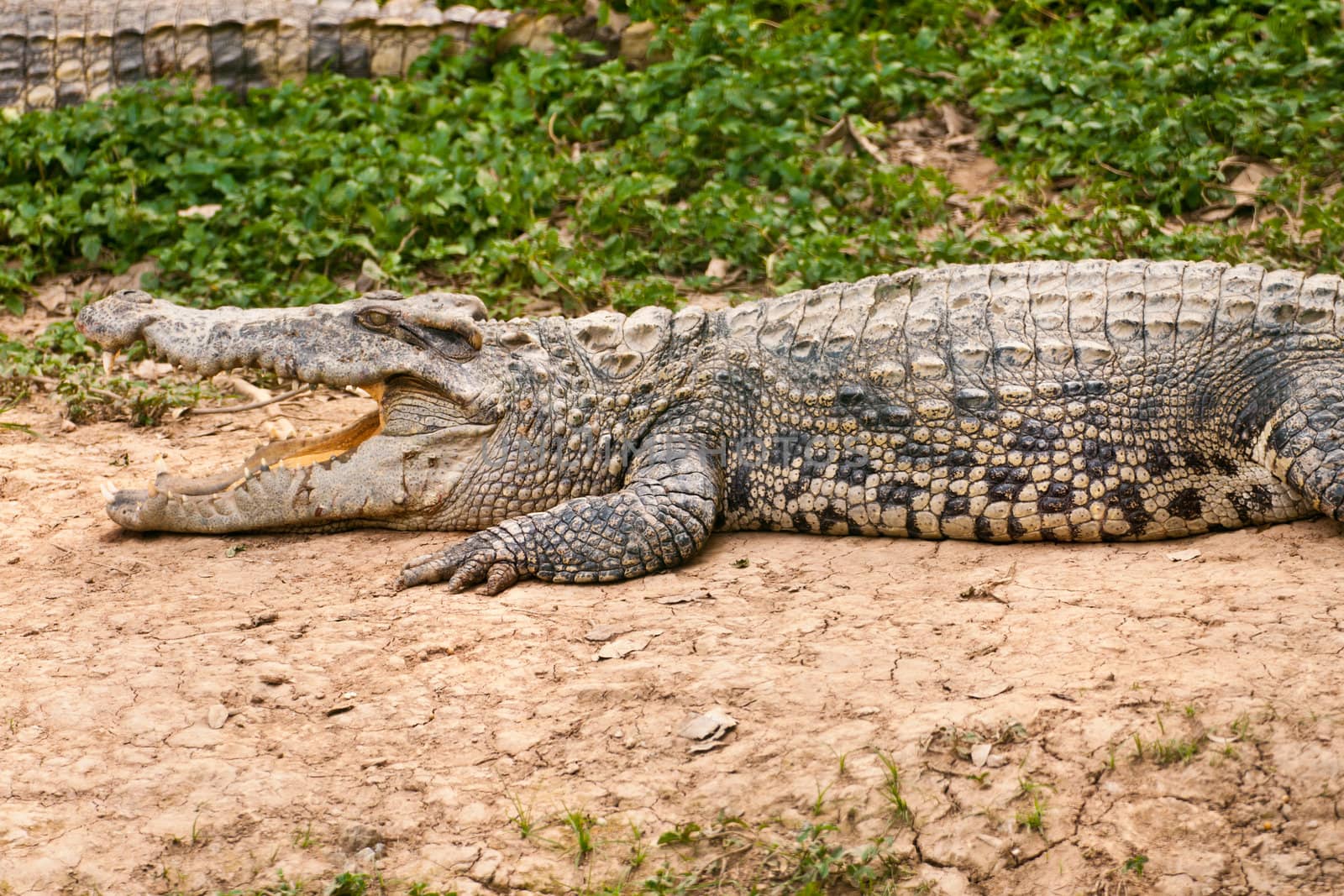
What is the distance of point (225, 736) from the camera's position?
11.8 feet

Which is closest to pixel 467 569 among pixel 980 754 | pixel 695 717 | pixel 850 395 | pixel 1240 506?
pixel 695 717

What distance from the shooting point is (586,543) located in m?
4.57

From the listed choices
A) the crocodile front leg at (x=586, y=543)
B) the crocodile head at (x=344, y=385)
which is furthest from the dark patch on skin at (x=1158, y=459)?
the crocodile head at (x=344, y=385)

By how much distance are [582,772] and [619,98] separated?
5.37 meters

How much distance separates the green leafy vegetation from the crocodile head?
54.9 inches

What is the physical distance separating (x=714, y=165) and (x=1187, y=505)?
3.65m

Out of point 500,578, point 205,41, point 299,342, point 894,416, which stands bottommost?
point 500,578

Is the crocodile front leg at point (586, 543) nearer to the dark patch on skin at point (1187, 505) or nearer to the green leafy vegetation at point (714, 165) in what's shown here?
the dark patch on skin at point (1187, 505)

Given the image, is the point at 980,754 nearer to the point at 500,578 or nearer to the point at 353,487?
the point at 500,578

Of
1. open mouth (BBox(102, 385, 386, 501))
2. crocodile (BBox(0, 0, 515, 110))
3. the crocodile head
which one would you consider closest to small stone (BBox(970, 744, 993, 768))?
the crocodile head

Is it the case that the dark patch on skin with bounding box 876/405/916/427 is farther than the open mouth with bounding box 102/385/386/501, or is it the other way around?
the open mouth with bounding box 102/385/386/501

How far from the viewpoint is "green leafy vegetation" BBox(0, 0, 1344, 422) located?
21.8 ft

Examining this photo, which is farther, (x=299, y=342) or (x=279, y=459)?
(x=279, y=459)

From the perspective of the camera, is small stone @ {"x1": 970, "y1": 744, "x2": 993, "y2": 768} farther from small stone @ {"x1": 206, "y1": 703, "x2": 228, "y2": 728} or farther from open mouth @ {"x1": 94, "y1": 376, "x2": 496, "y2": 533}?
open mouth @ {"x1": 94, "y1": 376, "x2": 496, "y2": 533}
